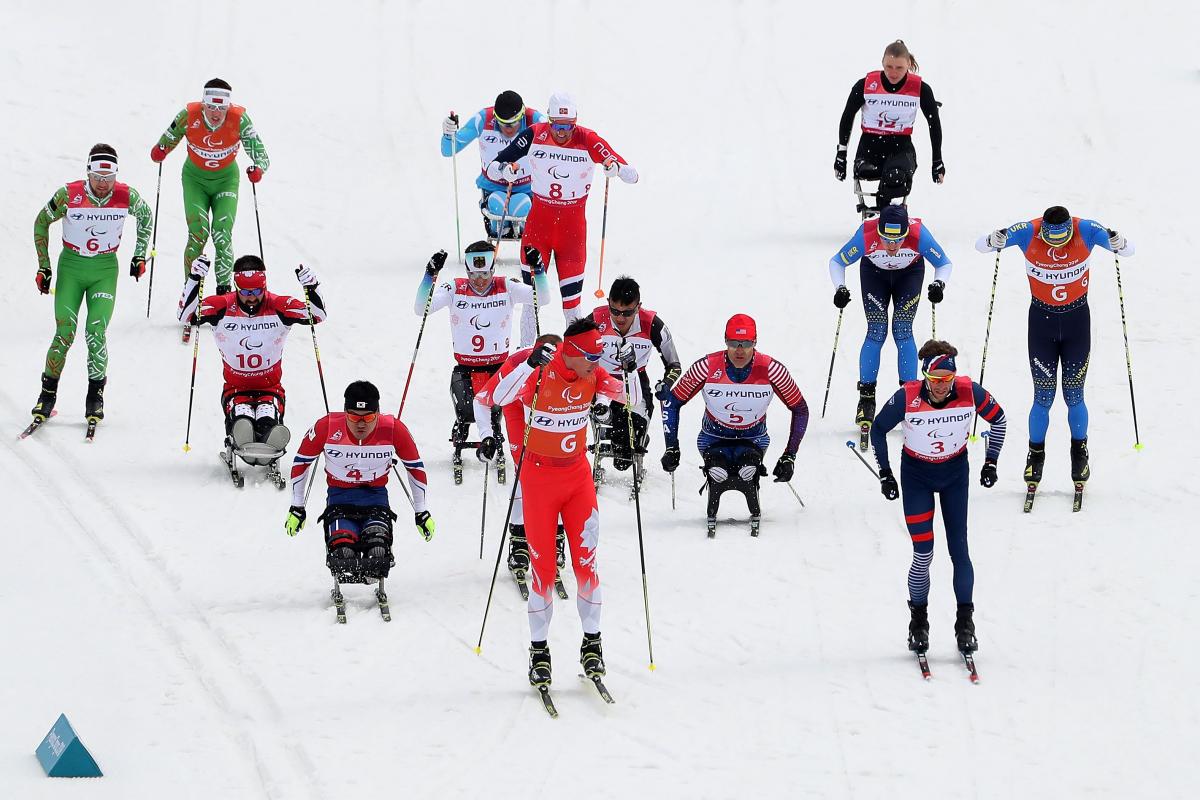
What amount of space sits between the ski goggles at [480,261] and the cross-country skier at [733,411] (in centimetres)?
162

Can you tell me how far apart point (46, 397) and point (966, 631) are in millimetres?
7278

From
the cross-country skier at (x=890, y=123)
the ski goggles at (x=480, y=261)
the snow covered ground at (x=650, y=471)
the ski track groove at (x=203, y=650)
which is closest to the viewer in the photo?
the ski track groove at (x=203, y=650)

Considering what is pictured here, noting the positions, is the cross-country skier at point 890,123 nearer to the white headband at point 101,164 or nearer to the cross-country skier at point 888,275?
the cross-country skier at point 888,275

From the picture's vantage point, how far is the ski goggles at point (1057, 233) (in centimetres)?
1245

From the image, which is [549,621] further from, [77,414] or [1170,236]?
[1170,236]

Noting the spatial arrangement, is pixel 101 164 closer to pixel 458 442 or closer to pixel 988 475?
pixel 458 442

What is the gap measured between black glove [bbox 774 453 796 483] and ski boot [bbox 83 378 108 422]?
5.30 metres

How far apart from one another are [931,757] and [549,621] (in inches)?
87.0

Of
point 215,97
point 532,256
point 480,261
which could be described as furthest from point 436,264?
point 215,97

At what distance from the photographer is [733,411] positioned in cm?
1260

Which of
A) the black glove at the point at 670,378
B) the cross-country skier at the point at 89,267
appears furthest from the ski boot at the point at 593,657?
the cross-country skier at the point at 89,267

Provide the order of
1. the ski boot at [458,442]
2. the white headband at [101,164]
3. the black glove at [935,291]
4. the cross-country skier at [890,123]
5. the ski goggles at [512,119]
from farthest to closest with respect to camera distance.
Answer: the ski goggles at [512,119] < the cross-country skier at [890,123] < the white headband at [101,164] < the ski boot at [458,442] < the black glove at [935,291]

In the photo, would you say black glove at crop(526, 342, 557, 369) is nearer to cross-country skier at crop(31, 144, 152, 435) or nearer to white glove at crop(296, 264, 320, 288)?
white glove at crop(296, 264, 320, 288)

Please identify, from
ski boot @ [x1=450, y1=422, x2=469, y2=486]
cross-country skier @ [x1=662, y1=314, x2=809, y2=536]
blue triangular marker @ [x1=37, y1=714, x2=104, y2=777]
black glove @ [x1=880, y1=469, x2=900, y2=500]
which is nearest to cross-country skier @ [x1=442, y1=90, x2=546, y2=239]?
ski boot @ [x1=450, y1=422, x2=469, y2=486]
